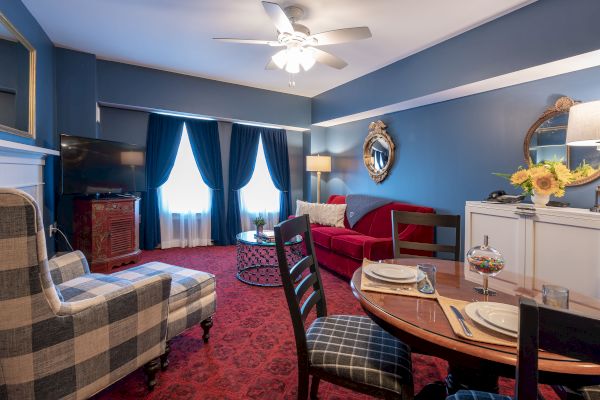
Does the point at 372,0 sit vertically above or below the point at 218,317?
above

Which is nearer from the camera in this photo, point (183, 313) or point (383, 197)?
point (183, 313)

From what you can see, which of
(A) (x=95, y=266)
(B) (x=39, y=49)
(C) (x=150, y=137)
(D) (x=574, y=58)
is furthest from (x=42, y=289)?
(C) (x=150, y=137)

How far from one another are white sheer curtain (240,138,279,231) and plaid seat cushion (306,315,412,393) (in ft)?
13.2

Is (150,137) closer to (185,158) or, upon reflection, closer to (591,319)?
(185,158)

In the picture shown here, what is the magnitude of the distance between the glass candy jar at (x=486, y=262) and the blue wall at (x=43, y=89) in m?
3.08

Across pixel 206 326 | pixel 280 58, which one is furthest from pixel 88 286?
pixel 280 58

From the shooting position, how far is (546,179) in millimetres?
2145

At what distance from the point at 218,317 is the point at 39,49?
123 inches

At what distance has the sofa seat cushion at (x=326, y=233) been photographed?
3.69 m

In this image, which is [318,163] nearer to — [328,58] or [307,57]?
[328,58]

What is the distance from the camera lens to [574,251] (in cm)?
198

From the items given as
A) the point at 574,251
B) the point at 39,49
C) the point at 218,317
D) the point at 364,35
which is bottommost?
the point at 218,317

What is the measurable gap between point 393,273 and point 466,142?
8.30 feet

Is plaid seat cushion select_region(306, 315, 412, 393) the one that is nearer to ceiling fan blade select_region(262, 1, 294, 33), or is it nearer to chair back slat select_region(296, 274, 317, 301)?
chair back slat select_region(296, 274, 317, 301)
